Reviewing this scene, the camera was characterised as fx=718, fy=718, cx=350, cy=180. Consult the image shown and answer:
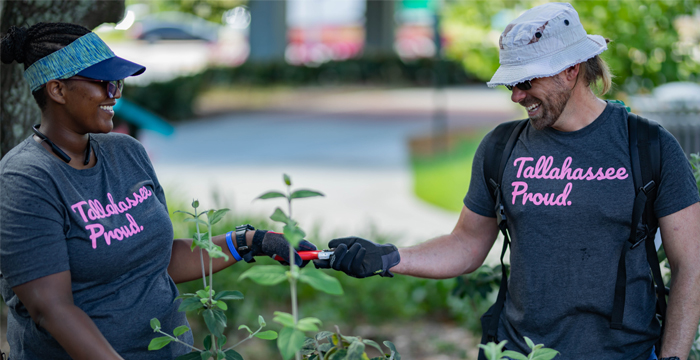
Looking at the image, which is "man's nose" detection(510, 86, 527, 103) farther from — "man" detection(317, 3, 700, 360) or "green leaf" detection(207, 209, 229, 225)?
"green leaf" detection(207, 209, 229, 225)

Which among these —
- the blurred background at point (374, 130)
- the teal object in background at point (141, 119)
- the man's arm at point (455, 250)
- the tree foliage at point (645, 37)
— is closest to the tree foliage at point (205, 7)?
the blurred background at point (374, 130)

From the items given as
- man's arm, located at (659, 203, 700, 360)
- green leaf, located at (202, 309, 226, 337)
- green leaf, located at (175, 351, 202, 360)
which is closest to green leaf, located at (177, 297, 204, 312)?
green leaf, located at (202, 309, 226, 337)

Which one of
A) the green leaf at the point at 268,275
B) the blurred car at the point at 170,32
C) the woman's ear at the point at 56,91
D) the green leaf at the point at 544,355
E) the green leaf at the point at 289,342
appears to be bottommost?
the blurred car at the point at 170,32

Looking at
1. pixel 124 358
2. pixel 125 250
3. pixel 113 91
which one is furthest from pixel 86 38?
pixel 124 358

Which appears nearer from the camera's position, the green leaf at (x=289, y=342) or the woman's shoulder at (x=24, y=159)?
the green leaf at (x=289, y=342)

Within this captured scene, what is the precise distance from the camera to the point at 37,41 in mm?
1935

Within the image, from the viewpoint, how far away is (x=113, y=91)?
2.00 m

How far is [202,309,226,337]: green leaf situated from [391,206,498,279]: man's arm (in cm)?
82

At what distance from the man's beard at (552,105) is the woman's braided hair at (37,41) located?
1.36 m

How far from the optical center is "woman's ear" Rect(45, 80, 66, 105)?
1.92 m

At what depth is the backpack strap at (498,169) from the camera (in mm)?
2293

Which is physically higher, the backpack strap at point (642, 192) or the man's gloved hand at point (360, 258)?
the backpack strap at point (642, 192)

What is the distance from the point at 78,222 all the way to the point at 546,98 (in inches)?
54.8

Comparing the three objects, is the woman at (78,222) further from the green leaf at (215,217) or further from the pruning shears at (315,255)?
the green leaf at (215,217)
